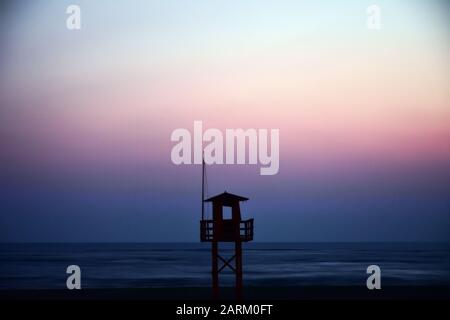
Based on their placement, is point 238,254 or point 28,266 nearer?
point 238,254

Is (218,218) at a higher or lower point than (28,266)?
higher

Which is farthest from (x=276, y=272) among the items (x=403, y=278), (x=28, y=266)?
(x=28, y=266)

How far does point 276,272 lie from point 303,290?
2105 centimetres
